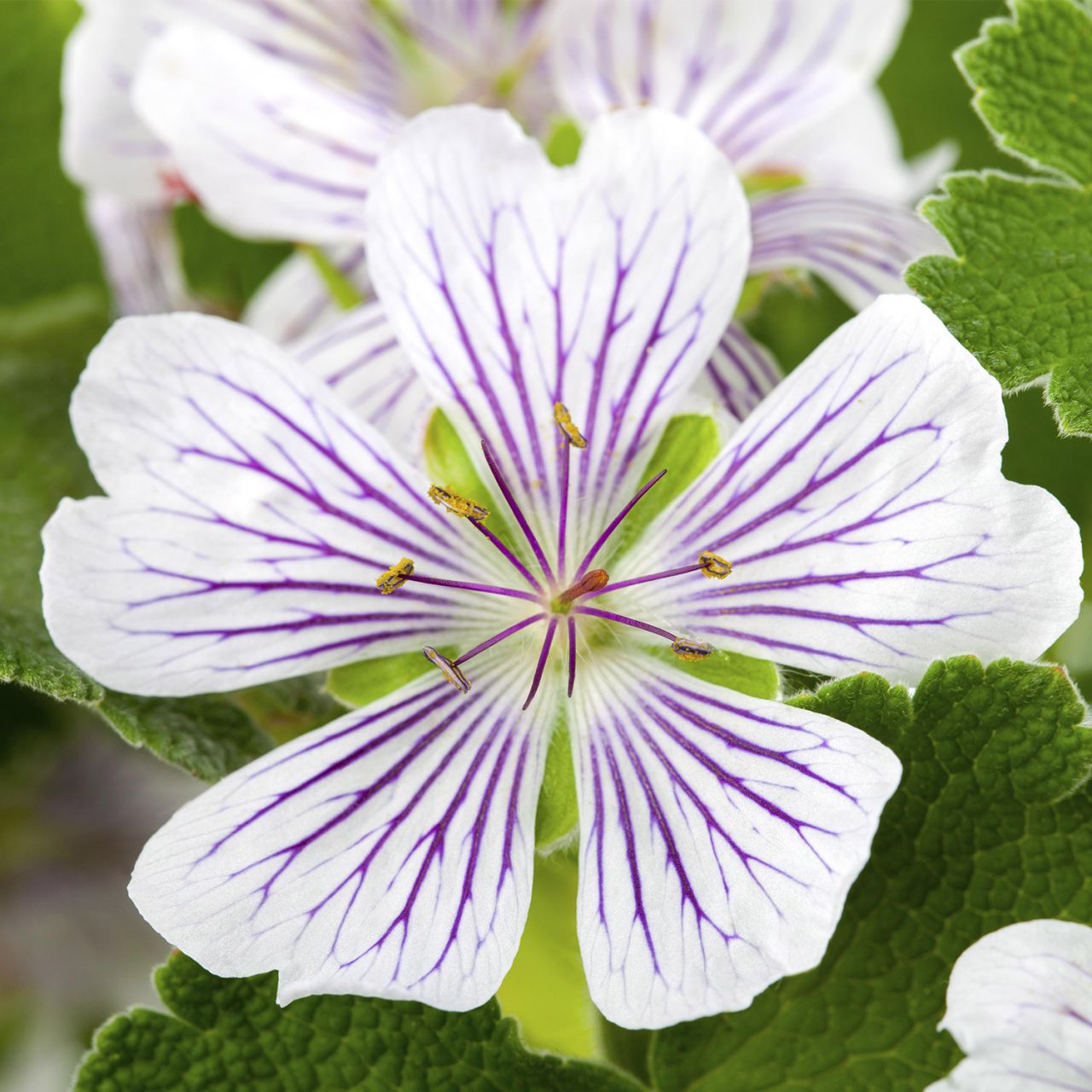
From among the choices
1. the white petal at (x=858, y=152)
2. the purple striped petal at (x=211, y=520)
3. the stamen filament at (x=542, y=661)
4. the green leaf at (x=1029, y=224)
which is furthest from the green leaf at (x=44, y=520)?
the white petal at (x=858, y=152)

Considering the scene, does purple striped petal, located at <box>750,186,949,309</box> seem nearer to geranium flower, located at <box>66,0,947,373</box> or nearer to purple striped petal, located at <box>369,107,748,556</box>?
geranium flower, located at <box>66,0,947,373</box>

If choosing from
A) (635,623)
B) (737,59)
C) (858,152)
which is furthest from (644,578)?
(858,152)

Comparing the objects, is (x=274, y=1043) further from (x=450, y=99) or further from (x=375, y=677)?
(x=450, y=99)

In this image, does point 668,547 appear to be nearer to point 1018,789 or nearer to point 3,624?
point 1018,789

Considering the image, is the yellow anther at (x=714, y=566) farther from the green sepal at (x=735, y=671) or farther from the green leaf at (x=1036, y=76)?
the green leaf at (x=1036, y=76)

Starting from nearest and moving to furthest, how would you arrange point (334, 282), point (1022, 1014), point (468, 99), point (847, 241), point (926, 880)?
point (1022, 1014)
point (926, 880)
point (847, 241)
point (334, 282)
point (468, 99)

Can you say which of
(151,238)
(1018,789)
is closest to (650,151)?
(1018,789)

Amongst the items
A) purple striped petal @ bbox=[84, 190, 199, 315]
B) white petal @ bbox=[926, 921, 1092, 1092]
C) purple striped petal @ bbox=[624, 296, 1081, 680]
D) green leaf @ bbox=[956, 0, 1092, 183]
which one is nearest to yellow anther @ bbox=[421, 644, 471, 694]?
purple striped petal @ bbox=[624, 296, 1081, 680]
